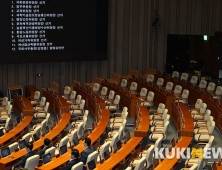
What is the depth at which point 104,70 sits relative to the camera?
Result: 71.9ft

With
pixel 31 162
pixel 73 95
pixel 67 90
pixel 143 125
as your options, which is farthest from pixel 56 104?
pixel 31 162

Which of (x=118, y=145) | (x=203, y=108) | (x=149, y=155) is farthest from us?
(x=203, y=108)

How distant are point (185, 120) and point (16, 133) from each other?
4.46 meters

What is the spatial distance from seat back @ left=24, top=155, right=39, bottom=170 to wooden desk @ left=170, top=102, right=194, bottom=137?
399 cm

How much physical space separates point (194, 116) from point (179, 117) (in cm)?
102

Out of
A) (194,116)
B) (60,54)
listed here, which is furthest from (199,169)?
(60,54)

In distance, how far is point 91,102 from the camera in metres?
16.6

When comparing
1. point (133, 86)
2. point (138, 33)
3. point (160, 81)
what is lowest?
point (133, 86)

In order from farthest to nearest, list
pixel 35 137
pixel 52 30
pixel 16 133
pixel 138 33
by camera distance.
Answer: pixel 138 33, pixel 52 30, pixel 16 133, pixel 35 137

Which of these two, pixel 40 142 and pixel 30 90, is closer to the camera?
pixel 40 142

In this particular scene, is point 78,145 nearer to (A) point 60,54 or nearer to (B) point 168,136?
(B) point 168,136

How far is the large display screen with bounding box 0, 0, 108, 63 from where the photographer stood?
18.0 m

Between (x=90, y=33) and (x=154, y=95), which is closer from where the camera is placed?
(x=154, y=95)

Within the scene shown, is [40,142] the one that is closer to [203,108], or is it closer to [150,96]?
[203,108]
